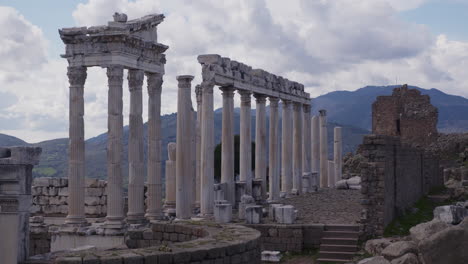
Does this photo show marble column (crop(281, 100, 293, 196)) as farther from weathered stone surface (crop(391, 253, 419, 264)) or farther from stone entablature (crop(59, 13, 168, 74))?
weathered stone surface (crop(391, 253, 419, 264))

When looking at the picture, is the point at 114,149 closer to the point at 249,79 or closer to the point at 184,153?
the point at 184,153

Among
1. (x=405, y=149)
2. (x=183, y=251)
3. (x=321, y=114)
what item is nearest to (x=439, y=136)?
(x=321, y=114)

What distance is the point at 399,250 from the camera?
1592cm

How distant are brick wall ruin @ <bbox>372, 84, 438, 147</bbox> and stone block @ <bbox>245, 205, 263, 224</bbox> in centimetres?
3847

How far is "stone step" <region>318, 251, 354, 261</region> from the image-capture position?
807 inches

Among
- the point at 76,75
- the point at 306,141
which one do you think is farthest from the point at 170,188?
the point at 306,141

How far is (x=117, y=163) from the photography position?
25469 mm

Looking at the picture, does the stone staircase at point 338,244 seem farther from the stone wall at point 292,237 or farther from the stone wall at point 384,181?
the stone wall at point 384,181

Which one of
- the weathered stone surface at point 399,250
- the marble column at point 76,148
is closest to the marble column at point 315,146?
the marble column at point 76,148

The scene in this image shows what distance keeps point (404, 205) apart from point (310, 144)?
15.7 meters

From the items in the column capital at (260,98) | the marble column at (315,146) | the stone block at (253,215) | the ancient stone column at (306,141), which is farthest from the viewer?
the marble column at (315,146)

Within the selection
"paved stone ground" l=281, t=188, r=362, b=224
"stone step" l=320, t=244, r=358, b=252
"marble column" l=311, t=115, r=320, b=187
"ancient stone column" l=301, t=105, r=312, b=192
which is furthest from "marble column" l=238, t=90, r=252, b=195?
"marble column" l=311, t=115, r=320, b=187

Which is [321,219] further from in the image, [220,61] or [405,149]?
[220,61]

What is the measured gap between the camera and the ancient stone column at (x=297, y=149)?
132 ft
